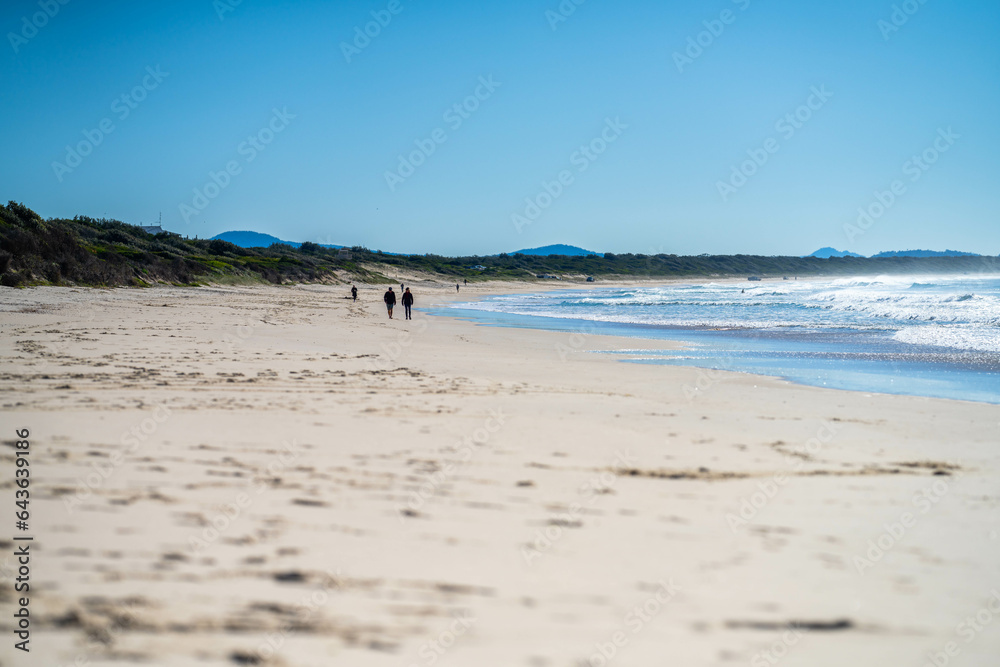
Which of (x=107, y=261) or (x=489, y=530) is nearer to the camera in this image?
(x=489, y=530)

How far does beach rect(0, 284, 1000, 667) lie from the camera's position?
2.60 metres

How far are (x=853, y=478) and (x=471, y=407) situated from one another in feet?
12.3

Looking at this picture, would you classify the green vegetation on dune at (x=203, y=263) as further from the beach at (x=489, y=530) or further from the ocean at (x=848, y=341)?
the beach at (x=489, y=530)

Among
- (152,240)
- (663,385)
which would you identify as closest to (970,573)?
(663,385)

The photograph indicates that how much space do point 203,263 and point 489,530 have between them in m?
47.0

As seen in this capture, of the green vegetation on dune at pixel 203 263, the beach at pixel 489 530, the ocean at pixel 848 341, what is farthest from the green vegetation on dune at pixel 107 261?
the beach at pixel 489 530

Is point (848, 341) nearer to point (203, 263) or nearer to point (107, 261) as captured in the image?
point (107, 261)

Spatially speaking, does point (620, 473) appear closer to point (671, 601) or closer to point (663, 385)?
point (671, 601)

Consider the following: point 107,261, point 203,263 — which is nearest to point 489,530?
point 107,261

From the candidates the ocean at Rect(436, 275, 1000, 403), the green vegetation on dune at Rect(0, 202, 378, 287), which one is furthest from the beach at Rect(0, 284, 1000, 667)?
the green vegetation on dune at Rect(0, 202, 378, 287)

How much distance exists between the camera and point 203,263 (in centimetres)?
4528

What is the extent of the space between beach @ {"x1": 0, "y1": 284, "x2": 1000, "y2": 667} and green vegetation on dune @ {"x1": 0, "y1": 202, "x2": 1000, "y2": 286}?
22.4 metres

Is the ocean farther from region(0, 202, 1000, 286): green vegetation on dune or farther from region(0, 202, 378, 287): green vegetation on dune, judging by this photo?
region(0, 202, 1000, 286): green vegetation on dune

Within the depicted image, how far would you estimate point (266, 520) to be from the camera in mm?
3504
